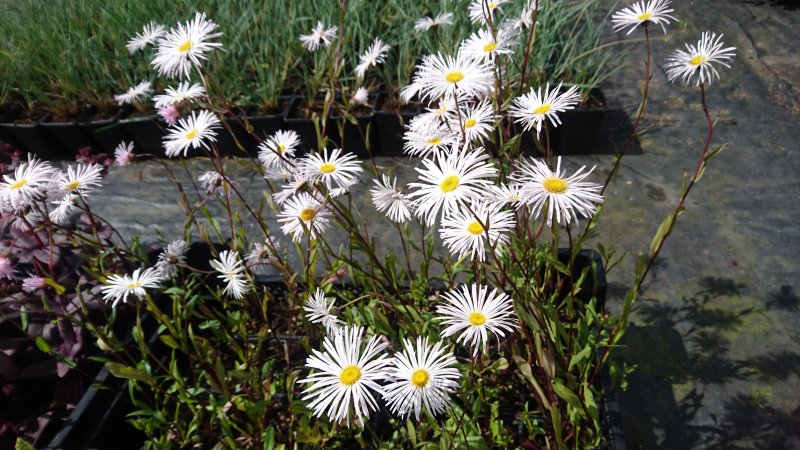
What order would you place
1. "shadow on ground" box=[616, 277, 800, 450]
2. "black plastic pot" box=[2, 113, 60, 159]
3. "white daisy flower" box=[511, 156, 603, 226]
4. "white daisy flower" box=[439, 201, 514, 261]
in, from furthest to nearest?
"black plastic pot" box=[2, 113, 60, 159] < "shadow on ground" box=[616, 277, 800, 450] < "white daisy flower" box=[439, 201, 514, 261] < "white daisy flower" box=[511, 156, 603, 226]

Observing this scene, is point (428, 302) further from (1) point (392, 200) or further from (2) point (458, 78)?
(2) point (458, 78)

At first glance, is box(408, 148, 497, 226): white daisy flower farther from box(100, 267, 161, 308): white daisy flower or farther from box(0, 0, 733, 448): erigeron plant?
box(100, 267, 161, 308): white daisy flower

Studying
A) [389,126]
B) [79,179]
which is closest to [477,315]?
[79,179]

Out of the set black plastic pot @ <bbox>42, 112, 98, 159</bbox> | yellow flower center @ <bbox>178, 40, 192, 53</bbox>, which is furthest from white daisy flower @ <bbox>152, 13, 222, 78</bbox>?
black plastic pot @ <bbox>42, 112, 98, 159</bbox>

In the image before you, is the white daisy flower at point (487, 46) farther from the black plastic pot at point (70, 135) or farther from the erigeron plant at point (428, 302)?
the black plastic pot at point (70, 135)

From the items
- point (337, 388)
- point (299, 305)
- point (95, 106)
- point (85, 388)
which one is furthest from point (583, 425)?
point (95, 106)

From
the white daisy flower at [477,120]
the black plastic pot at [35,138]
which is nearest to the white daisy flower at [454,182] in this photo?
the white daisy flower at [477,120]

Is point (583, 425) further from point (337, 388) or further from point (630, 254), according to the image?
point (630, 254)
